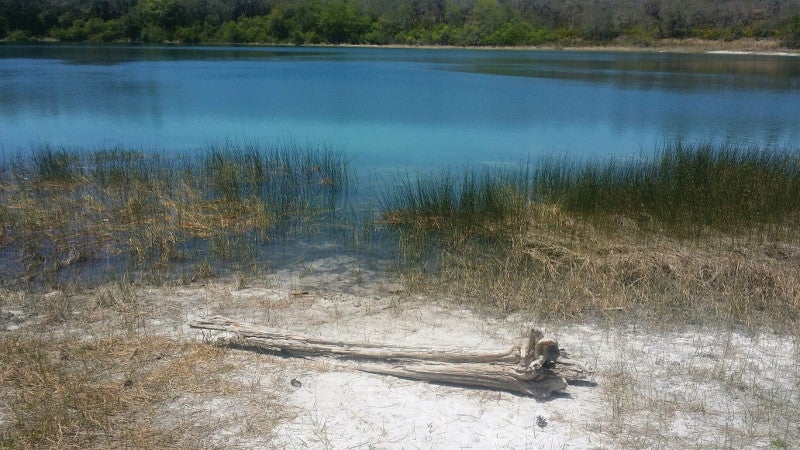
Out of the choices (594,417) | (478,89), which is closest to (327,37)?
(478,89)

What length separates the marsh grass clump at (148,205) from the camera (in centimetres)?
695

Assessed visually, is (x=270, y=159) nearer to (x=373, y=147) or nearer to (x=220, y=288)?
(x=373, y=147)

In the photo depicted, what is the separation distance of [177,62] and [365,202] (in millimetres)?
25927

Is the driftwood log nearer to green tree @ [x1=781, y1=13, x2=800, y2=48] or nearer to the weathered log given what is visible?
the weathered log

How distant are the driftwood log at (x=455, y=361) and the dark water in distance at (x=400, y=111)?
7.27m

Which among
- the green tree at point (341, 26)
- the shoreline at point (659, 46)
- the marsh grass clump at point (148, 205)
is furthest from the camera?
the green tree at point (341, 26)

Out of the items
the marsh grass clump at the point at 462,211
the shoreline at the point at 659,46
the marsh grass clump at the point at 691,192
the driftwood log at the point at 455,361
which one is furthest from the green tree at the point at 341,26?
the driftwood log at the point at 455,361

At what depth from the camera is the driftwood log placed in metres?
4.08

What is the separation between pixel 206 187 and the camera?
9.55m

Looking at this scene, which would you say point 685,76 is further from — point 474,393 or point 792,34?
point 792,34

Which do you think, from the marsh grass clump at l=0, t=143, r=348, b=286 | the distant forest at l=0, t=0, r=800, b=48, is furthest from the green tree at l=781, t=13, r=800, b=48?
the marsh grass clump at l=0, t=143, r=348, b=286

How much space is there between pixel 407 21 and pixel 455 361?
67950 millimetres

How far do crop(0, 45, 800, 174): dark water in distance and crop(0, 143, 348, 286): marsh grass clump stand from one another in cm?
154

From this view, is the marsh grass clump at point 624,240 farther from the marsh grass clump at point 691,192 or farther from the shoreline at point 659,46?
the shoreline at point 659,46
